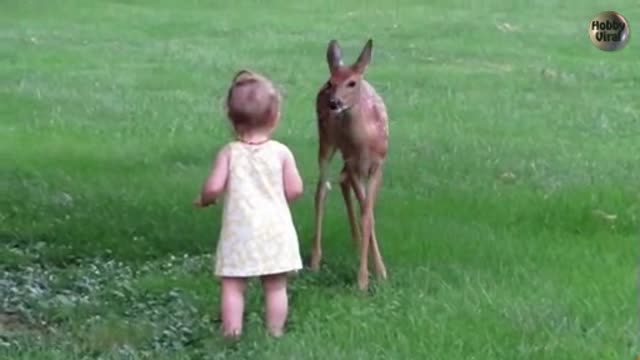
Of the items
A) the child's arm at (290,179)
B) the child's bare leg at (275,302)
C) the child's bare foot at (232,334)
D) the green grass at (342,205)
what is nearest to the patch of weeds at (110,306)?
the green grass at (342,205)

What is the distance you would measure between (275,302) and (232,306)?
7.4 inches

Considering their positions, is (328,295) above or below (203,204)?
below

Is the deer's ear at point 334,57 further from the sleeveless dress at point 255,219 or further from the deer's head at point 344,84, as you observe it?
the sleeveless dress at point 255,219

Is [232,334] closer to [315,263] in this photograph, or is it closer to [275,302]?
[275,302]

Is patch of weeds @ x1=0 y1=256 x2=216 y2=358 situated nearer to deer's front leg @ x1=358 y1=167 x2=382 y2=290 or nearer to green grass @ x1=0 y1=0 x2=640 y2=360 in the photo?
green grass @ x1=0 y1=0 x2=640 y2=360

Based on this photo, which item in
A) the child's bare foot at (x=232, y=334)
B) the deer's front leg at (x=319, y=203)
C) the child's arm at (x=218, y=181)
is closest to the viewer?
the child's bare foot at (x=232, y=334)

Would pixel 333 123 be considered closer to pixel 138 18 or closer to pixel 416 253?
pixel 416 253

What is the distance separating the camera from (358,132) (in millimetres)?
7500

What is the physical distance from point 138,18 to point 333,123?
1724 centimetres

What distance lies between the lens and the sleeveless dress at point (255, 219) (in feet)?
21.7

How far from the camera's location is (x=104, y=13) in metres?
25.0

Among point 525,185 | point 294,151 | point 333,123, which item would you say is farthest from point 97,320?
point 294,151

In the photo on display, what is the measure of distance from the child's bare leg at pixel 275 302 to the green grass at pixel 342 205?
7 centimetres

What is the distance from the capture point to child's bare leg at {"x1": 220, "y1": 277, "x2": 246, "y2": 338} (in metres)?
6.62
